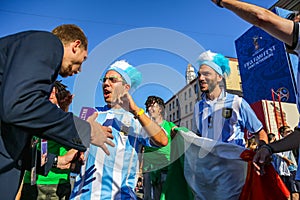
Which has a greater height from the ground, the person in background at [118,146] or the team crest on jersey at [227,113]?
the team crest on jersey at [227,113]

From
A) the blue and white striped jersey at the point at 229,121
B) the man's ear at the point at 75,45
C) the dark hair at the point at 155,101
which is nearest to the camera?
the man's ear at the point at 75,45

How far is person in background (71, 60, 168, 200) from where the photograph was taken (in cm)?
183

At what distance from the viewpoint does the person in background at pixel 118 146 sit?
1.83 metres

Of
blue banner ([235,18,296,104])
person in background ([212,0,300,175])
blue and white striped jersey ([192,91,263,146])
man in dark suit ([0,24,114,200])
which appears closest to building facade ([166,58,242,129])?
blue and white striped jersey ([192,91,263,146])

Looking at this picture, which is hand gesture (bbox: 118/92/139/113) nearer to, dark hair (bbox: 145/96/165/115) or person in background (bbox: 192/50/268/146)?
person in background (bbox: 192/50/268/146)

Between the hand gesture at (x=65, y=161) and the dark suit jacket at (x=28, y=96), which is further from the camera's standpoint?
the hand gesture at (x=65, y=161)

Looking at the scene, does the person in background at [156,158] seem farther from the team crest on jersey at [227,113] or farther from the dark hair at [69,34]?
the dark hair at [69,34]

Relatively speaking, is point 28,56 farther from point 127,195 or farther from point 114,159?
point 127,195

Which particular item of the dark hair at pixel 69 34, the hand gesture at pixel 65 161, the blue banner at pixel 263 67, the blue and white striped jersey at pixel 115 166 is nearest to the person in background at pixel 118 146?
the blue and white striped jersey at pixel 115 166

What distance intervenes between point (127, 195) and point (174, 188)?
948 mm

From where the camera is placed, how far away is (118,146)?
196 cm

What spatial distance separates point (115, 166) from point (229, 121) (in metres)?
1.26

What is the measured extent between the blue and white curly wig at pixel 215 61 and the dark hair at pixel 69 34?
5.48 ft

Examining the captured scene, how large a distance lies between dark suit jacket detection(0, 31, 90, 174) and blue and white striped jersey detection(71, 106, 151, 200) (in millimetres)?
784
